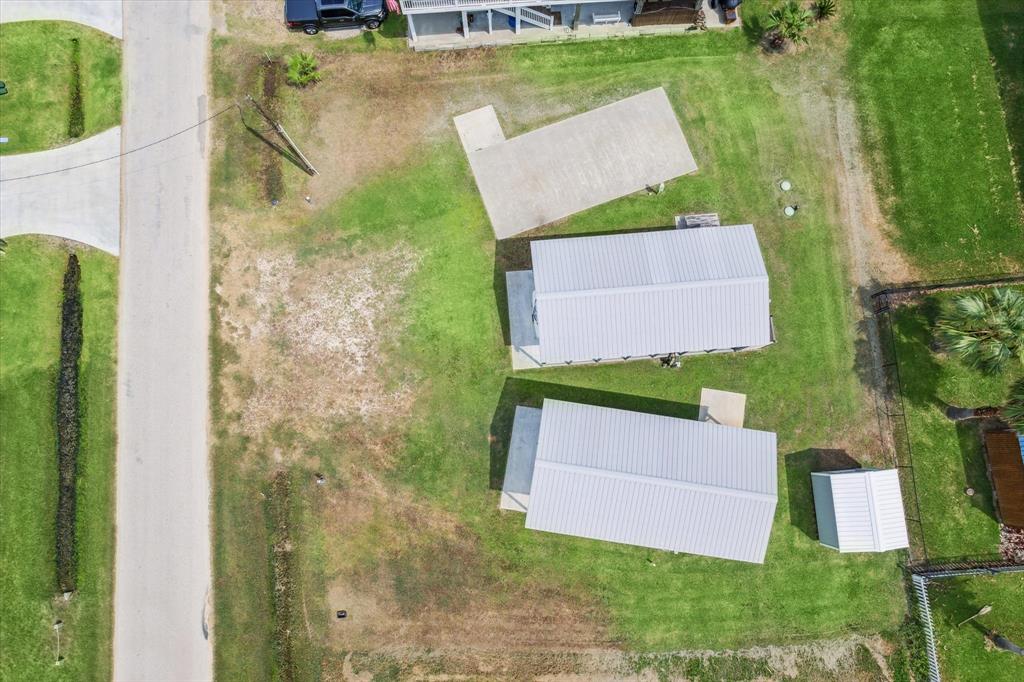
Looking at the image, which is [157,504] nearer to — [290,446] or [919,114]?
[290,446]

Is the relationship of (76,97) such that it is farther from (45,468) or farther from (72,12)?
(45,468)

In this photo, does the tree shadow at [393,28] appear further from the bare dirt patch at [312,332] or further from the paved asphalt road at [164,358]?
the bare dirt patch at [312,332]

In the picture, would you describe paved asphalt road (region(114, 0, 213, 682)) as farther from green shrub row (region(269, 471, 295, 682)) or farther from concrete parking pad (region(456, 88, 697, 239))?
concrete parking pad (region(456, 88, 697, 239))

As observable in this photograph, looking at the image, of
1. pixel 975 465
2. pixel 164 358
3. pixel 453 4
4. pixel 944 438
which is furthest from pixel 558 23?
pixel 975 465

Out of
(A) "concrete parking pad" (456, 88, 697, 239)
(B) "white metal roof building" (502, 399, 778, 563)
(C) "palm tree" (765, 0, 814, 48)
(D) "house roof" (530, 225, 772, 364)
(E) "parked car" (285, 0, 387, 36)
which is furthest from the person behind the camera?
(A) "concrete parking pad" (456, 88, 697, 239)

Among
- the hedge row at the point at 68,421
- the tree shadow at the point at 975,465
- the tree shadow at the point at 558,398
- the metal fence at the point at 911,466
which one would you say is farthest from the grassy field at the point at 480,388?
the hedge row at the point at 68,421

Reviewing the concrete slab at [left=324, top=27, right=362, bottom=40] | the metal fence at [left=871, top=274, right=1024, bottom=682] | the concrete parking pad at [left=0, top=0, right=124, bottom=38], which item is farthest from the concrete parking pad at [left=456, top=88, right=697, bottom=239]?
the concrete parking pad at [left=0, top=0, right=124, bottom=38]

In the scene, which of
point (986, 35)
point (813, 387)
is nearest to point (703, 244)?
point (813, 387)
